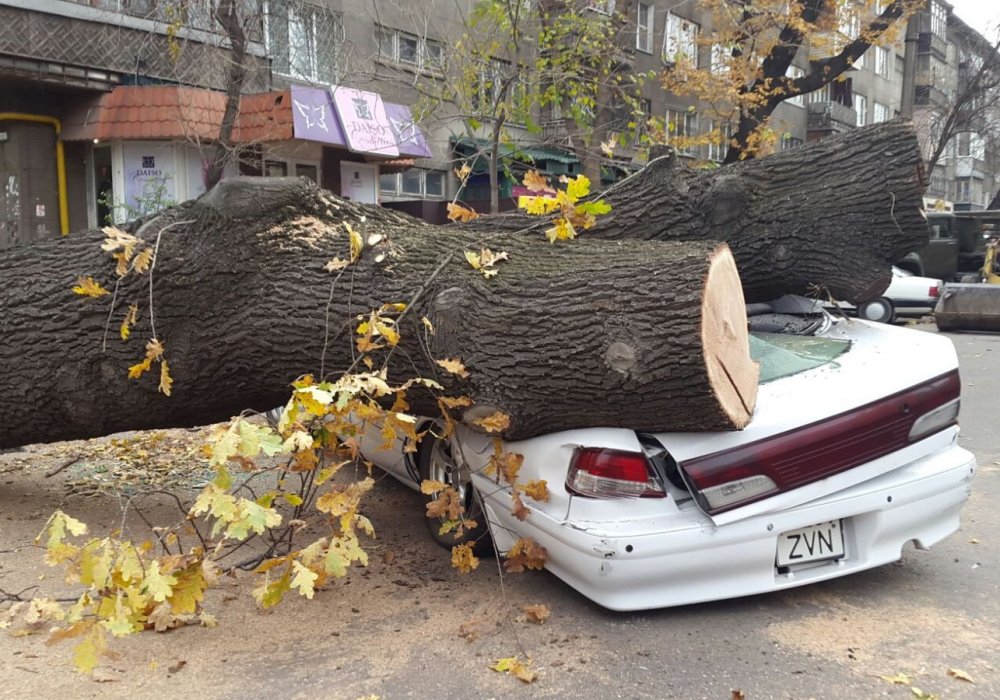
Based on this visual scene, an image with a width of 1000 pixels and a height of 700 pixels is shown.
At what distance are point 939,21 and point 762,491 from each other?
56575 mm

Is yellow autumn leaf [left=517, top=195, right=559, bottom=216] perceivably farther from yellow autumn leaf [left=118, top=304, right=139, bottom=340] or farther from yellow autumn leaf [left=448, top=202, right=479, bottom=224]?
yellow autumn leaf [left=118, top=304, right=139, bottom=340]

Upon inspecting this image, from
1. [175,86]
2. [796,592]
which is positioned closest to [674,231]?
[796,592]

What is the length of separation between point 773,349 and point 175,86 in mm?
11768

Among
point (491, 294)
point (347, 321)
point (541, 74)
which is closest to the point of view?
point (491, 294)

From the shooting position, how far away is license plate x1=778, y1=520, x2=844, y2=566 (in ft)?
11.0

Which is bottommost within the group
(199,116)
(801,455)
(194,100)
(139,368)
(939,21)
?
(801,455)

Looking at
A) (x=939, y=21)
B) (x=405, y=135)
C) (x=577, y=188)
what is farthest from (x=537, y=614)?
(x=939, y=21)

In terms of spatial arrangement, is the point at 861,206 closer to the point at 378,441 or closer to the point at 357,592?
the point at 378,441

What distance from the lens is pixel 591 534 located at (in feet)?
10.4

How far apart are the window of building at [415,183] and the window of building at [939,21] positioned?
38633mm

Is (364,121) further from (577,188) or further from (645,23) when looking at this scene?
(645,23)

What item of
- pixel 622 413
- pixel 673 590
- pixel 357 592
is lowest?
pixel 357 592

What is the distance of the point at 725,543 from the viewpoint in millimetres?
3199

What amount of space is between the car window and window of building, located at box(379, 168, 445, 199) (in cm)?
1677
